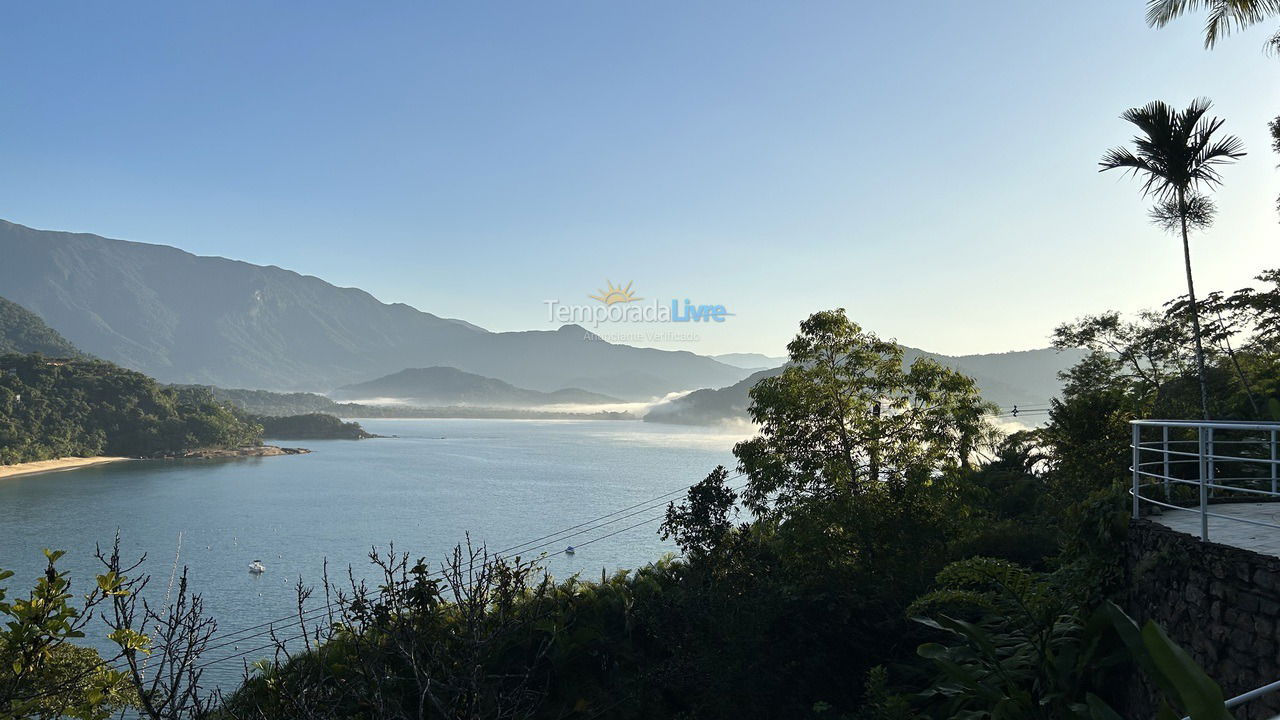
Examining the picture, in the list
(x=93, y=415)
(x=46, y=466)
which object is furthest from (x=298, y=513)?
(x=93, y=415)

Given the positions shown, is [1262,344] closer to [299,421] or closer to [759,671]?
[759,671]

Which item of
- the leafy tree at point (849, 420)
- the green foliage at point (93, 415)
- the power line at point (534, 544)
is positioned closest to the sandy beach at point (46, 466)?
the green foliage at point (93, 415)

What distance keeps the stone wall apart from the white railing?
25 centimetres

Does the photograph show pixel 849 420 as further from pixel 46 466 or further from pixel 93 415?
pixel 93 415

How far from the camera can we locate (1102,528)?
20.5 ft

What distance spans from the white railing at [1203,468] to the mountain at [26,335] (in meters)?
167

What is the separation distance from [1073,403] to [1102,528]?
6563 millimetres

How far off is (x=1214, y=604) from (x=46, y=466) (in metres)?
103

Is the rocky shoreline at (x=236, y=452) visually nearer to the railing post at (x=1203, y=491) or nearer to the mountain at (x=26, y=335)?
the mountain at (x=26, y=335)

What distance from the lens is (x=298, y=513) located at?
2362 inches

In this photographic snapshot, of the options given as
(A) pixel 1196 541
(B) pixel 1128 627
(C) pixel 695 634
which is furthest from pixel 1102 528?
(C) pixel 695 634

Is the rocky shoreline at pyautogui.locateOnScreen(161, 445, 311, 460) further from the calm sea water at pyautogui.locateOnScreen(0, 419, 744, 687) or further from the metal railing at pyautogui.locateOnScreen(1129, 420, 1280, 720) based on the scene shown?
the metal railing at pyautogui.locateOnScreen(1129, 420, 1280, 720)

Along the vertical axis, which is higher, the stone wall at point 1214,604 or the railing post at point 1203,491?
the railing post at point 1203,491

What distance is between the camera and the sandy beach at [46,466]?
75500 mm
